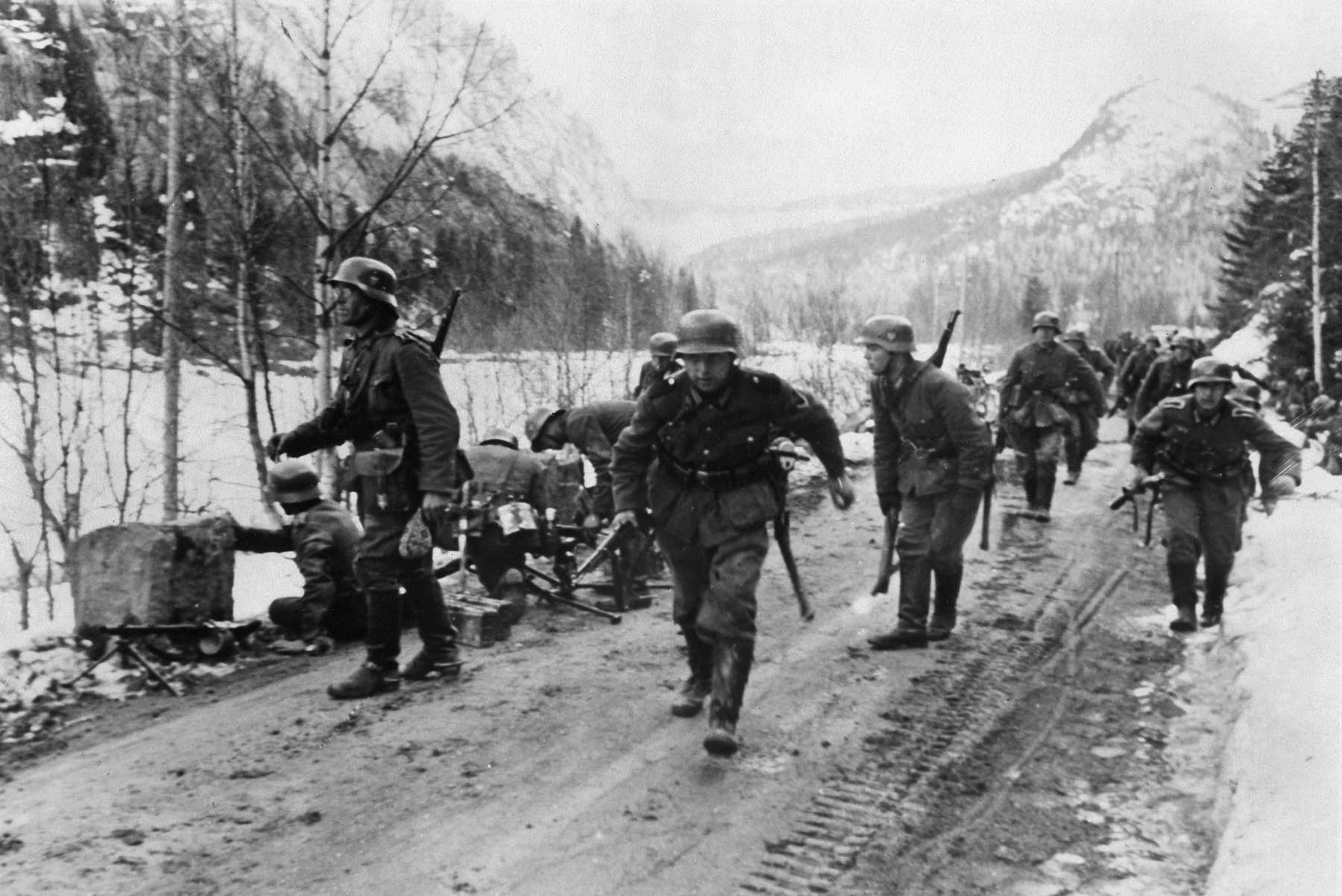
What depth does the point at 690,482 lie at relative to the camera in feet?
16.9

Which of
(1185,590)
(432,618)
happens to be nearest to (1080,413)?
(1185,590)

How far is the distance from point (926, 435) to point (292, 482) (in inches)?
164

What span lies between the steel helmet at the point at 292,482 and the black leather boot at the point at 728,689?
3.36m

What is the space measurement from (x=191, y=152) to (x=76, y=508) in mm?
4295

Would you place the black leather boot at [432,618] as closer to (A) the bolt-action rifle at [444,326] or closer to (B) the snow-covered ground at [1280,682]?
(A) the bolt-action rifle at [444,326]

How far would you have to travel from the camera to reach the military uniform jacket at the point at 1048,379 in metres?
11.8

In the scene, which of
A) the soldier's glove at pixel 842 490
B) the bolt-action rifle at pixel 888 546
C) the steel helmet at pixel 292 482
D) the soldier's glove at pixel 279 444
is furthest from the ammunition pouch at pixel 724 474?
the steel helmet at pixel 292 482

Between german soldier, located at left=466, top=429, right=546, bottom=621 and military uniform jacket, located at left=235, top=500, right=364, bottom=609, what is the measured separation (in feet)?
3.36

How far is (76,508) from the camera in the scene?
11.8 meters

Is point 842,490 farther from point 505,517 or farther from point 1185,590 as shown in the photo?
point 1185,590

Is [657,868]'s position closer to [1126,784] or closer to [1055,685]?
[1126,784]

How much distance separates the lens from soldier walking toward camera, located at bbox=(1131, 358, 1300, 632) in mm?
7359

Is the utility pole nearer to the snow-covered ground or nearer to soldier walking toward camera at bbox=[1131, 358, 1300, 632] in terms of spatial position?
the snow-covered ground

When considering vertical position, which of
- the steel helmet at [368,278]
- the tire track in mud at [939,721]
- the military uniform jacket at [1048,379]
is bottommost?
the tire track in mud at [939,721]
